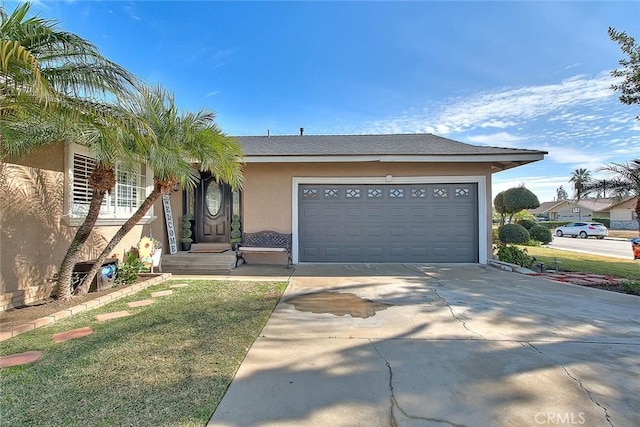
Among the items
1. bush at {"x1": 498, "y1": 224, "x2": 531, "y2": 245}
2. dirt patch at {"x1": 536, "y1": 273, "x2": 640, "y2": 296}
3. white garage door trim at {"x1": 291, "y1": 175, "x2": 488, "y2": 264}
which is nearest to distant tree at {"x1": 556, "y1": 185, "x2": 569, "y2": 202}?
bush at {"x1": 498, "y1": 224, "x2": 531, "y2": 245}

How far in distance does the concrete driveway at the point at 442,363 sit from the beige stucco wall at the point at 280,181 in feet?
13.0

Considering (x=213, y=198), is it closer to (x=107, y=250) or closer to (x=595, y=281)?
(x=107, y=250)

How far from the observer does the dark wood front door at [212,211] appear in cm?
945

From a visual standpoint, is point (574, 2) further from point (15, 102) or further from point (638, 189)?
point (15, 102)

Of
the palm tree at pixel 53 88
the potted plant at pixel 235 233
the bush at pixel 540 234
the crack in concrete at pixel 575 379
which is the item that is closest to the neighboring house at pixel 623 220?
the bush at pixel 540 234

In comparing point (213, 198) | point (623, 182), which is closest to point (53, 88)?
point (213, 198)

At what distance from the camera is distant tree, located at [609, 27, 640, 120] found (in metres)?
7.58

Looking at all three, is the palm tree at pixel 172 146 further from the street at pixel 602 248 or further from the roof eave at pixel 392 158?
the street at pixel 602 248

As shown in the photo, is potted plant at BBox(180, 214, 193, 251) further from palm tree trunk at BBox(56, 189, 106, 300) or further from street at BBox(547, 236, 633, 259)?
street at BBox(547, 236, 633, 259)

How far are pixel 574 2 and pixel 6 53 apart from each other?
11.7 metres

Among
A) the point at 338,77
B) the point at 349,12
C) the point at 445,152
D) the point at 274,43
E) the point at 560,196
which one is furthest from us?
the point at 560,196

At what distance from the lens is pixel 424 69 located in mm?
10812

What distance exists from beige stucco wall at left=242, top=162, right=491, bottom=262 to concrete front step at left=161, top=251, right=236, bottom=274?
1.36 m

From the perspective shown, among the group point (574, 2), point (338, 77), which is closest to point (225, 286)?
point (338, 77)
